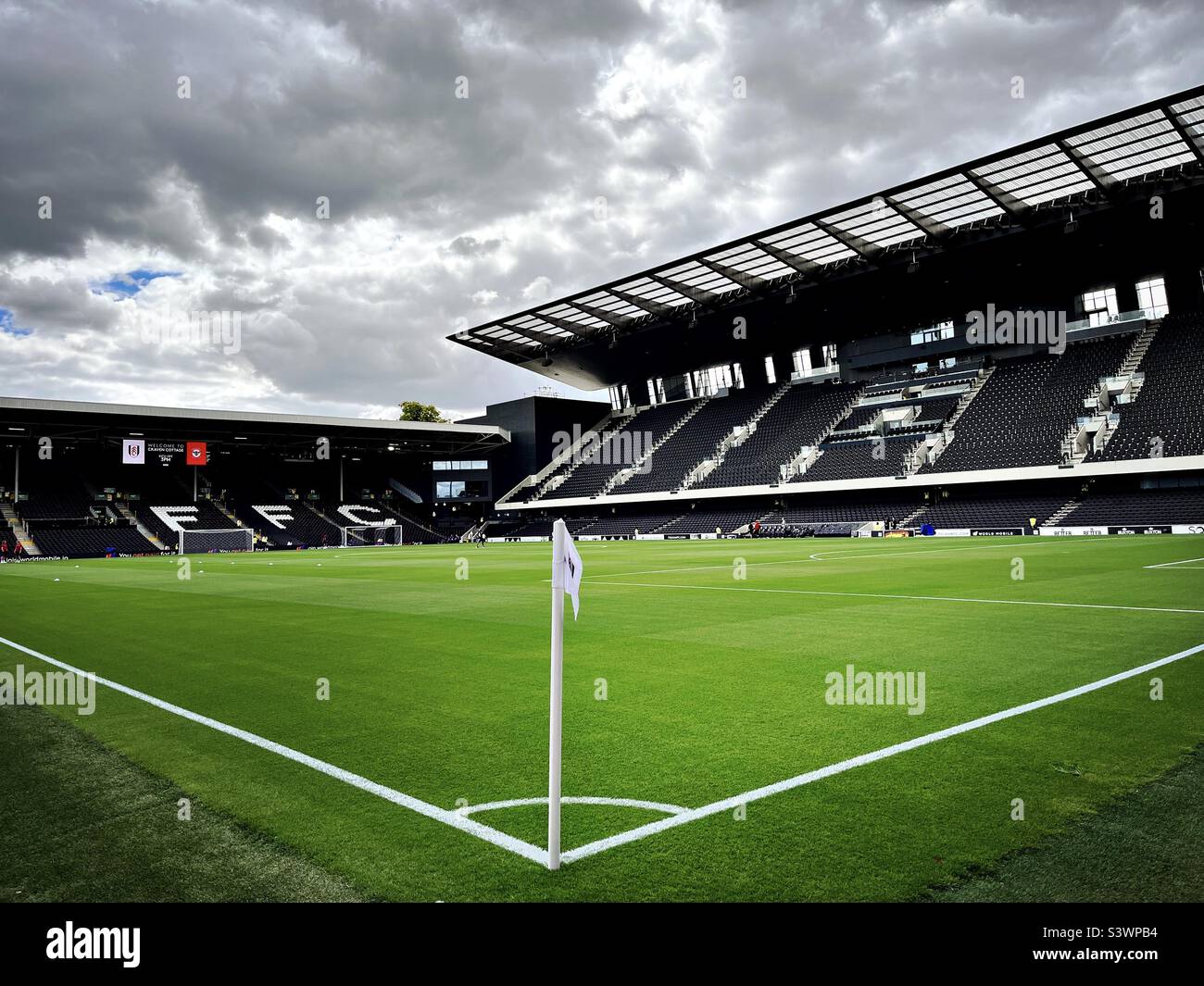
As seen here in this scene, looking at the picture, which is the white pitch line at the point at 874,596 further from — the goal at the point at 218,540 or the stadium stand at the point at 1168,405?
the goal at the point at 218,540

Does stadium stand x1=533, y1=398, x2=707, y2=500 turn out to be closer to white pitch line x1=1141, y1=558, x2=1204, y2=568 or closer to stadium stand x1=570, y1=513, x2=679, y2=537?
stadium stand x1=570, y1=513, x2=679, y2=537

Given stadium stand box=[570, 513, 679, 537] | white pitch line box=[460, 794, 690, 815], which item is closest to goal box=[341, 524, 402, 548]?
stadium stand box=[570, 513, 679, 537]

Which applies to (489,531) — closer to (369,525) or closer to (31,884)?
(369,525)

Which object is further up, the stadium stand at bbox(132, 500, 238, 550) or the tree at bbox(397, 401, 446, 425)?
the tree at bbox(397, 401, 446, 425)

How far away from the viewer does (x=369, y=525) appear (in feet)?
246

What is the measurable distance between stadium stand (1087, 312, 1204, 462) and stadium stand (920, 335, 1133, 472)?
2384 millimetres

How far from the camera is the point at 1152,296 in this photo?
5416 cm

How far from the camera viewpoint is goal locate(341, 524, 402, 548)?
72812 millimetres

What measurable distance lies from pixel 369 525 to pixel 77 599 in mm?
56929

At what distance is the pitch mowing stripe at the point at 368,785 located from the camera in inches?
154

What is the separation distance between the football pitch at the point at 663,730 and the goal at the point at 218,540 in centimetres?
5264

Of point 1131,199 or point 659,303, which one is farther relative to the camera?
point 659,303

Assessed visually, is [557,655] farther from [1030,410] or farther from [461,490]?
[461,490]

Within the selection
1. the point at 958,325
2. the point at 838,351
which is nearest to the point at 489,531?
the point at 838,351
